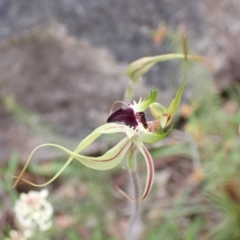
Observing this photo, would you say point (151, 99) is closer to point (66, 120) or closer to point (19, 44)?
point (19, 44)

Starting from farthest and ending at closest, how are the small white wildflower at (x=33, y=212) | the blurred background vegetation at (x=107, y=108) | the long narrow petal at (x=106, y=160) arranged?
the blurred background vegetation at (x=107, y=108) < the small white wildflower at (x=33, y=212) < the long narrow petal at (x=106, y=160)

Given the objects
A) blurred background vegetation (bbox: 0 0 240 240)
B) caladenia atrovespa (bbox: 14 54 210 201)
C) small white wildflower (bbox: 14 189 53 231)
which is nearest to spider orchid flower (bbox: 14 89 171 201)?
caladenia atrovespa (bbox: 14 54 210 201)

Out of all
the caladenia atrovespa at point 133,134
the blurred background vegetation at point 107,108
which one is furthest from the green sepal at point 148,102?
the blurred background vegetation at point 107,108

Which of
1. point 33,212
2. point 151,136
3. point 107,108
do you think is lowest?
point 151,136

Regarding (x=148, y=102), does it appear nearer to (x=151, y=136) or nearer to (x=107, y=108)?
(x=151, y=136)

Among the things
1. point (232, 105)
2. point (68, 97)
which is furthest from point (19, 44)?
point (232, 105)

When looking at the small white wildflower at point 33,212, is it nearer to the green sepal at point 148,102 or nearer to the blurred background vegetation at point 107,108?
the blurred background vegetation at point 107,108

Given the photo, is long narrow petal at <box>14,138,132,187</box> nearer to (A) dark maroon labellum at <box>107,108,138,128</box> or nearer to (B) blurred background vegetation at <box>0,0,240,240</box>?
(A) dark maroon labellum at <box>107,108,138,128</box>

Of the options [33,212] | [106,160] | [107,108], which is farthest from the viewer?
[107,108]

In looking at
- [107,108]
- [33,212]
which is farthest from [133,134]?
[107,108]
